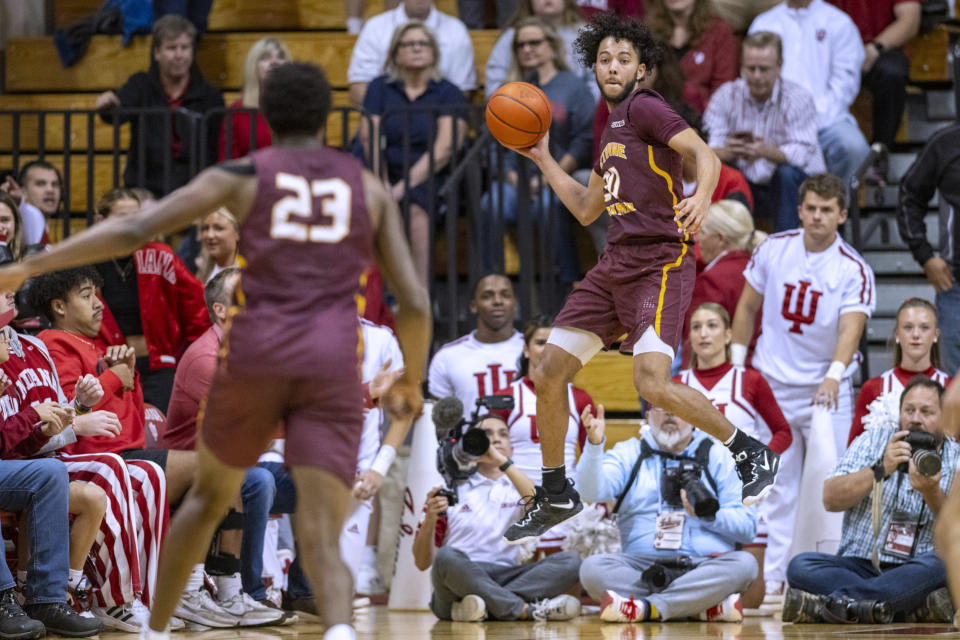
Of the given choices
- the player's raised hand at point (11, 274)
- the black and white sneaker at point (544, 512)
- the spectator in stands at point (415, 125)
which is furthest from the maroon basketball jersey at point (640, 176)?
the spectator in stands at point (415, 125)

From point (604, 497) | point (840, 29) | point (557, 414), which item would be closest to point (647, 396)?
point (557, 414)

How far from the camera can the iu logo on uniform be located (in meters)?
8.20

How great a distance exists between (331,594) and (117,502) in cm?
271

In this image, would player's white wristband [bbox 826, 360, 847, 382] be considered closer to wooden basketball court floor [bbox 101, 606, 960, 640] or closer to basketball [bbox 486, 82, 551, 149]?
wooden basketball court floor [bbox 101, 606, 960, 640]

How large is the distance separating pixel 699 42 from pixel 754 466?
4.97m

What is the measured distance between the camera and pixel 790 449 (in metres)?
8.12

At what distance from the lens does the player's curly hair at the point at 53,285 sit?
22.5ft

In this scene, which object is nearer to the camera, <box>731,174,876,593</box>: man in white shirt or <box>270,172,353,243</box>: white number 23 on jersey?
<box>270,172,353,243</box>: white number 23 on jersey

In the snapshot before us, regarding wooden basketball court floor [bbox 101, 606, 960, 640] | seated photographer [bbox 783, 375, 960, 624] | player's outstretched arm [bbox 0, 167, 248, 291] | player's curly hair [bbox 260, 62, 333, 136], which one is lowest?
wooden basketball court floor [bbox 101, 606, 960, 640]

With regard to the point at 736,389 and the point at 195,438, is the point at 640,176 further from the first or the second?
the point at 195,438

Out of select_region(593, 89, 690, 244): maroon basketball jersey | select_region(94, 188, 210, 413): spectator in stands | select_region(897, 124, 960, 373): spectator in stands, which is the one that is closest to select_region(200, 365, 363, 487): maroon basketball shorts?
select_region(593, 89, 690, 244): maroon basketball jersey

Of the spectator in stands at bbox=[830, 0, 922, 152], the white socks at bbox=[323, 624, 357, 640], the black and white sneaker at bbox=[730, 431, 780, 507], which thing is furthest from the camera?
the spectator in stands at bbox=[830, 0, 922, 152]

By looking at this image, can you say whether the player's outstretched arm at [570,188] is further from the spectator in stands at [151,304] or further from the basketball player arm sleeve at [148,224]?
the spectator in stands at [151,304]

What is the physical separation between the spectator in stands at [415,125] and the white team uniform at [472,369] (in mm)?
916
